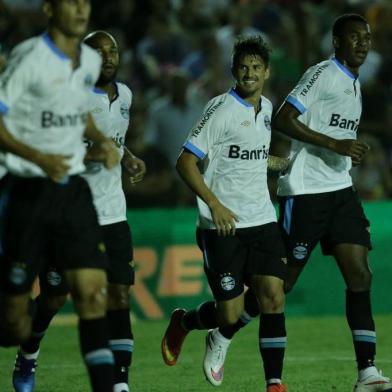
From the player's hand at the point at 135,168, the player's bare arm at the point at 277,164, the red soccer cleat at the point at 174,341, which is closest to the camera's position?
the player's hand at the point at 135,168

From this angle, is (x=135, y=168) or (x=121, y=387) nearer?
(x=121, y=387)

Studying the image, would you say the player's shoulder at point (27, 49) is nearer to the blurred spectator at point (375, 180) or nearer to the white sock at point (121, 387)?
the white sock at point (121, 387)

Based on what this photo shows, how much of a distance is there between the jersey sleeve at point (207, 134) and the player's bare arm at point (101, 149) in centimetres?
123

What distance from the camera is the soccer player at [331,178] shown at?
28.1 feet

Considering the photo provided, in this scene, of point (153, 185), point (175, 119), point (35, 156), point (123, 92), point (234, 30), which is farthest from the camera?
point (234, 30)

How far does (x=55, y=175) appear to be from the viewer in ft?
21.8

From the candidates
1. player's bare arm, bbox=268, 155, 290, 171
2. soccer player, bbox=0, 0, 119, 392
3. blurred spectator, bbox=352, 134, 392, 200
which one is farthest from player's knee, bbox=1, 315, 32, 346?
blurred spectator, bbox=352, 134, 392, 200

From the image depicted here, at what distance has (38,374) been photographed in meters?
9.88

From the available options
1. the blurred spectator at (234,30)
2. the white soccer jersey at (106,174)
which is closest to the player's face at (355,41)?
the white soccer jersey at (106,174)

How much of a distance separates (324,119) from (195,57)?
749cm

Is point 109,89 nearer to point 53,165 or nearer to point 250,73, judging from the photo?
point 250,73

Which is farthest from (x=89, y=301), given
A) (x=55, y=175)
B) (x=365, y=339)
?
(x=365, y=339)

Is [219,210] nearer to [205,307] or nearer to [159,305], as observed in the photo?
[205,307]

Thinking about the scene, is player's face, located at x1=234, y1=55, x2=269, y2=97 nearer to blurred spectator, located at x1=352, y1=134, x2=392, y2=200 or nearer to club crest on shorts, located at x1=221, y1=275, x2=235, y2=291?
club crest on shorts, located at x1=221, y1=275, x2=235, y2=291
